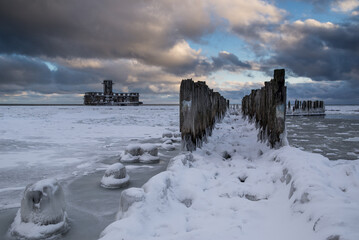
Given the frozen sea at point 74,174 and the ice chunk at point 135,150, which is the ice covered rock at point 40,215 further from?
the ice chunk at point 135,150

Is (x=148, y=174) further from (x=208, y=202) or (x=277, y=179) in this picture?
(x=277, y=179)

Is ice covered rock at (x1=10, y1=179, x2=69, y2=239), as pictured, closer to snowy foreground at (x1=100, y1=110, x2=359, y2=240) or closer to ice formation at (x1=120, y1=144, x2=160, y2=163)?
snowy foreground at (x1=100, y1=110, x2=359, y2=240)

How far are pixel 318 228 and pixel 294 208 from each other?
49cm

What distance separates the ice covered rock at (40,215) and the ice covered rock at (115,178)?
1075mm

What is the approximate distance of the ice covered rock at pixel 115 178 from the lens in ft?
10.5

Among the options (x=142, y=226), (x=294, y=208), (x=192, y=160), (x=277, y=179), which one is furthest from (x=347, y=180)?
(x=142, y=226)

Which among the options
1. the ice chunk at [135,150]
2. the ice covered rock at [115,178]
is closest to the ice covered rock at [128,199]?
the ice covered rock at [115,178]

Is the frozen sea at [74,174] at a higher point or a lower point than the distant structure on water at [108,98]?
lower

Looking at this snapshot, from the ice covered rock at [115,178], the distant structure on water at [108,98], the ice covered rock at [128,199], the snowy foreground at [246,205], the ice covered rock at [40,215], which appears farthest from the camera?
the distant structure on water at [108,98]

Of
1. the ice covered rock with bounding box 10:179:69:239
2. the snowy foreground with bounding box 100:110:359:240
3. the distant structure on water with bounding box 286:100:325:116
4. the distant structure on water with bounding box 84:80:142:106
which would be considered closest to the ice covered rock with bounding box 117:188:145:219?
the snowy foreground with bounding box 100:110:359:240

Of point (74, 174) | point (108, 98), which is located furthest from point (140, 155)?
point (108, 98)

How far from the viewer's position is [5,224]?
2.22m

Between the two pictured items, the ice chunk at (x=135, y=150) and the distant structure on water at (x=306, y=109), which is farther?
the distant structure on water at (x=306, y=109)

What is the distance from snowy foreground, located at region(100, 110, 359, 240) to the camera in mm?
1704
